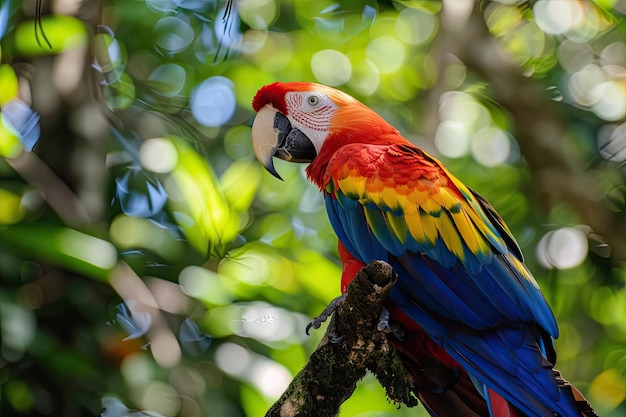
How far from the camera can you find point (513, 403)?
1.40 meters

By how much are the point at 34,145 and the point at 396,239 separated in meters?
1.36

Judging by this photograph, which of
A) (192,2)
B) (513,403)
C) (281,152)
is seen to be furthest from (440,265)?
(192,2)

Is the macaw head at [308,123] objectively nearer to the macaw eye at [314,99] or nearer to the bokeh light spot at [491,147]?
the macaw eye at [314,99]

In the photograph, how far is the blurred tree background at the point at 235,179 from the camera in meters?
Answer: 2.19

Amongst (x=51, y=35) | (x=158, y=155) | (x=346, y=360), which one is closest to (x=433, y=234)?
(x=346, y=360)

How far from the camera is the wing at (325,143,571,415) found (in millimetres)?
1420

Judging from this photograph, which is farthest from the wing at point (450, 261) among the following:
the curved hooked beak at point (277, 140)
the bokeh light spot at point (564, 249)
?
the bokeh light spot at point (564, 249)

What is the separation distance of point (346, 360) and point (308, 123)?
700 mm

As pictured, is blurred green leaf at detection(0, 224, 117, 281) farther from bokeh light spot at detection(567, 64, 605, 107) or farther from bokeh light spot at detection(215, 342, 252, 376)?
bokeh light spot at detection(567, 64, 605, 107)

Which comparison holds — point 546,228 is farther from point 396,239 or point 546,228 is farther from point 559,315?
point 396,239

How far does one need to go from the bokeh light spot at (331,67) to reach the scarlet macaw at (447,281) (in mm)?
1219

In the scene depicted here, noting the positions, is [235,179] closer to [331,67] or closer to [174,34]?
[331,67]

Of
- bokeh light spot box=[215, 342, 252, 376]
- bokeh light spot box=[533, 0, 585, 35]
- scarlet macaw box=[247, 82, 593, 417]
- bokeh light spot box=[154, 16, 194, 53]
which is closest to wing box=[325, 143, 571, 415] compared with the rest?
scarlet macaw box=[247, 82, 593, 417]

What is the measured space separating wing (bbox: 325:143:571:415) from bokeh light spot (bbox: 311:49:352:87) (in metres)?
1.30
